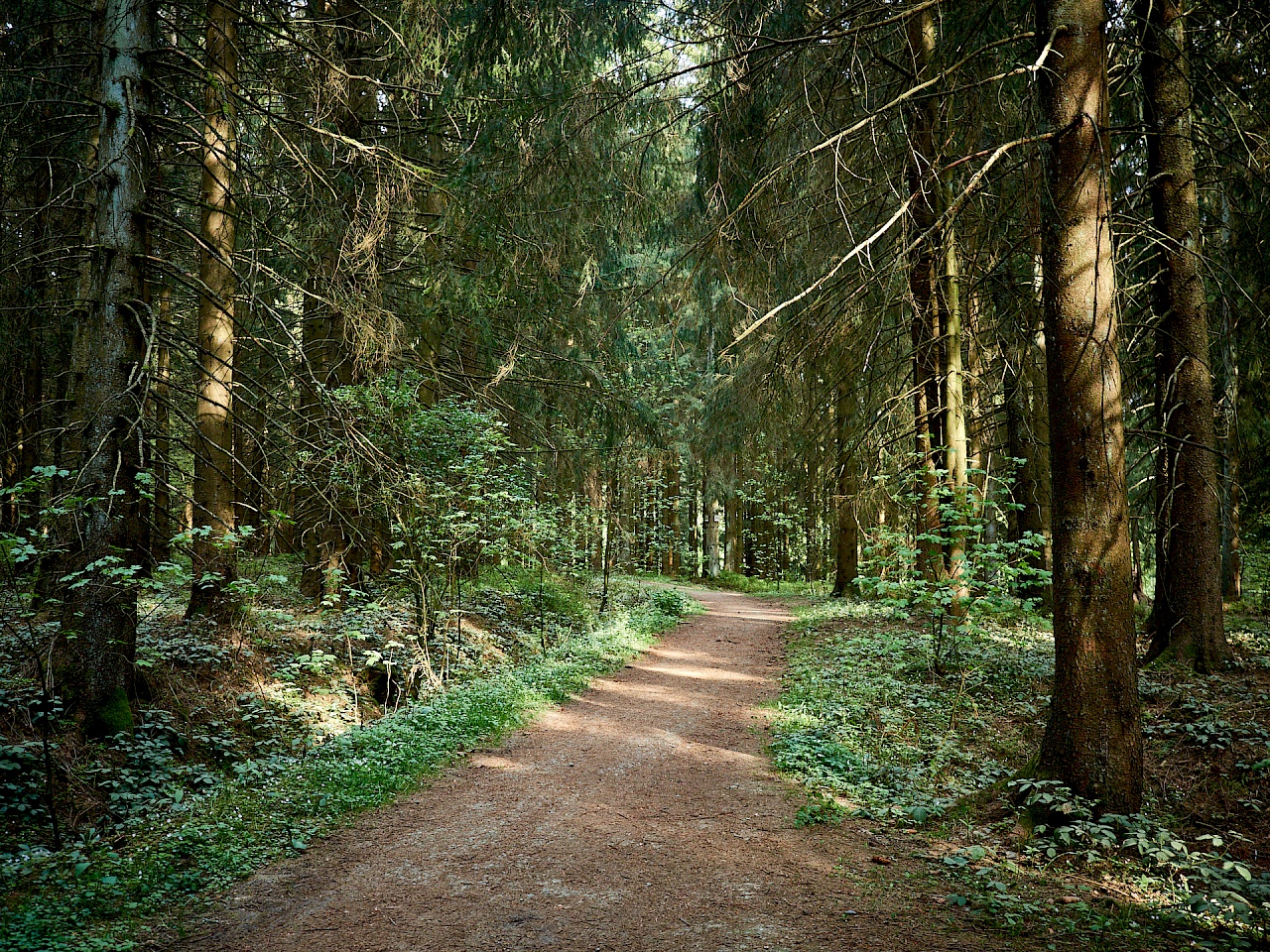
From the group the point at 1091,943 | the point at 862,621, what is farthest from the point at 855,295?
the point at 862,621

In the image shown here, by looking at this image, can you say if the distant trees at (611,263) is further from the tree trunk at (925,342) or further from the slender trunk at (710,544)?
the slender trunk at (710,544)

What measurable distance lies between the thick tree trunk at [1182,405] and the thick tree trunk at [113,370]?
891 cm

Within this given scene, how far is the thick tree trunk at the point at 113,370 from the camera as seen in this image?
6035 millimetres

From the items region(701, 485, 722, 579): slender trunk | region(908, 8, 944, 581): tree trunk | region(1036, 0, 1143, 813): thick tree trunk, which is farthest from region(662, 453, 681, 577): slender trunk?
region(1036, 0, 1143, 813): thick tree trunk

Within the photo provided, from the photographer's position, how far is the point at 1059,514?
4.64 metres

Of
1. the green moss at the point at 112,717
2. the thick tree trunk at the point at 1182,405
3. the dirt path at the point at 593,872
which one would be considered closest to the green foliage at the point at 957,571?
the thick tree trunk at the point at 1182,405

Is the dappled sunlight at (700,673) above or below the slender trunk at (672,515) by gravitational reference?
below

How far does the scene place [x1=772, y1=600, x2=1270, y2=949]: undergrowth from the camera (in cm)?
357

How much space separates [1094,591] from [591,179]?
6.95 meters

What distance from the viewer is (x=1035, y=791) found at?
454 cm

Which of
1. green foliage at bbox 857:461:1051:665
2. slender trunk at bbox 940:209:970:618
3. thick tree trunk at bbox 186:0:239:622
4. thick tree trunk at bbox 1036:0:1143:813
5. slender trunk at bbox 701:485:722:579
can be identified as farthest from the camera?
slender trunk at bbox 701:485:722:579

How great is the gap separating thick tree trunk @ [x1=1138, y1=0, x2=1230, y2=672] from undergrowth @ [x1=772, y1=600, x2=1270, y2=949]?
53 cm

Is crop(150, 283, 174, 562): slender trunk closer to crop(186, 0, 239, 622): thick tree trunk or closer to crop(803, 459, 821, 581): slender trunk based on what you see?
crop(186, 0, 239, 622): thick tree trunk

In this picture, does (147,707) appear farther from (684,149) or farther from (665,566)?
(665,566)
